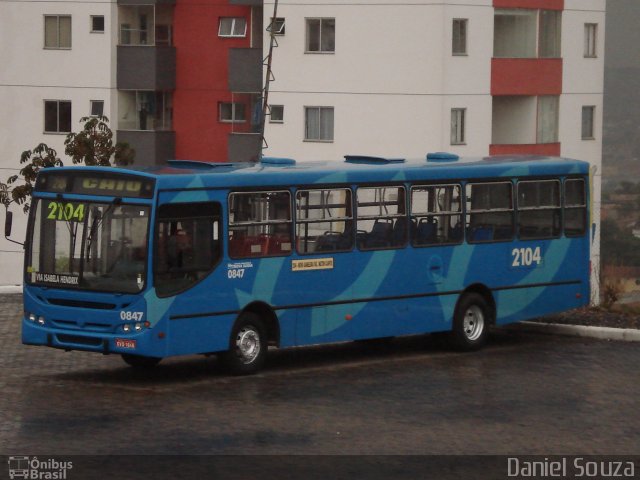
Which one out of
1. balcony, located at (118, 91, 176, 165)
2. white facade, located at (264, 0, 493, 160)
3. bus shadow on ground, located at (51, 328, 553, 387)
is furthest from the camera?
balcony, located at (118, 91, 176, 165)

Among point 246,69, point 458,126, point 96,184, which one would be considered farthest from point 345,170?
point 246,69

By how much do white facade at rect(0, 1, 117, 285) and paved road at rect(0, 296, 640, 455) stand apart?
1444 inches

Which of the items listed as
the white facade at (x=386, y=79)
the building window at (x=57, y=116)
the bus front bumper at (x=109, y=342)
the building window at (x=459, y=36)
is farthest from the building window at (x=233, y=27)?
the bus front bumper at (x=109, y=342)

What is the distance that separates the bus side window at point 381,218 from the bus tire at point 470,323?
1.39 m

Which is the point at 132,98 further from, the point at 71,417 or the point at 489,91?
the point at 71,417

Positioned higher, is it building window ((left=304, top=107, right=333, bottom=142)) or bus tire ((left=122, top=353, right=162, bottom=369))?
building window ((left=304, top=107, right=333, bottom=142))

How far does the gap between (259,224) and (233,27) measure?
38.4 m

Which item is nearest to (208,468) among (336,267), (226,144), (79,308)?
(79,308)

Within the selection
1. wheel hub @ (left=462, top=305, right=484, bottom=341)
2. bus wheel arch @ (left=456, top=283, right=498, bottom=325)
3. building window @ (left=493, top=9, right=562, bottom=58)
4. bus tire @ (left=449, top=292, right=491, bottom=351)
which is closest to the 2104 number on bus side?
bus wheel arch @ (left=456, top=283, right=498, bottom=325)

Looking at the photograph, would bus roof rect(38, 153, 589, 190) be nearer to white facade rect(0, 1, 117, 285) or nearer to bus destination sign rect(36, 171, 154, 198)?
bus destination sign rect(36, 171, 154, 198)

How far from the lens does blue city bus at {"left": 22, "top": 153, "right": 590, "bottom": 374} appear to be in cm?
1834

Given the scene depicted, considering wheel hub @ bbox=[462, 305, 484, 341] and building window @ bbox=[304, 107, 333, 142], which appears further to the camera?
building window @ bbox=[304, 107, 333, 142]

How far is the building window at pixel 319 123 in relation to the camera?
→ 53.8m

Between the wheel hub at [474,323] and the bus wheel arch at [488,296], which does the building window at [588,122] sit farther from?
the wheel hub at [474,323]
